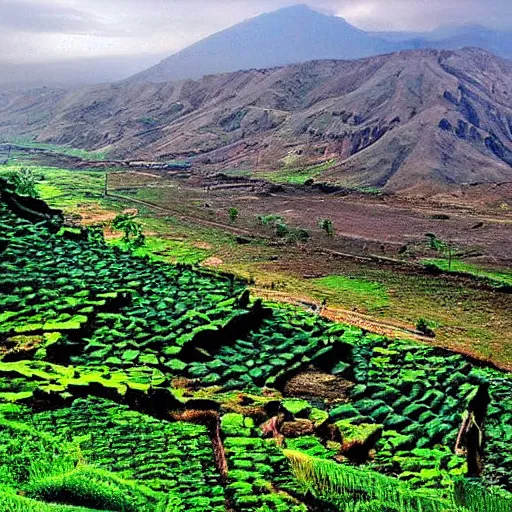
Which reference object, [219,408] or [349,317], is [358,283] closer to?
[349,317]

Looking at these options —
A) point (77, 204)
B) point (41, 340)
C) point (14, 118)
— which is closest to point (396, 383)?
point (41, 340)

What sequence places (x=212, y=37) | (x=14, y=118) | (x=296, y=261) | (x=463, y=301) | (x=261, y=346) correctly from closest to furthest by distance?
(x=261, y=346)
(x=463, y=301)
(x=296, y=261)
(x=14, y=118)
(x=212, y=37)

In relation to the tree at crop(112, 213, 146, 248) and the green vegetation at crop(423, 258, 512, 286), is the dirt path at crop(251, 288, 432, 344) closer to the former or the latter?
the green vegetation at crop(423, 258, 512, 286)

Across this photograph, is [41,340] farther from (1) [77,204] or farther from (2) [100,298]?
(1) [77,204]

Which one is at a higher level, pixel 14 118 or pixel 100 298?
pixel 14 118

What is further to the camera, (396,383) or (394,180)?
(394,180)

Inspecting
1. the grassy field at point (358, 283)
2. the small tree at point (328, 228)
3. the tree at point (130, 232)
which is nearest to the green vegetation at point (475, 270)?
the grassy field at point (358, 283)
